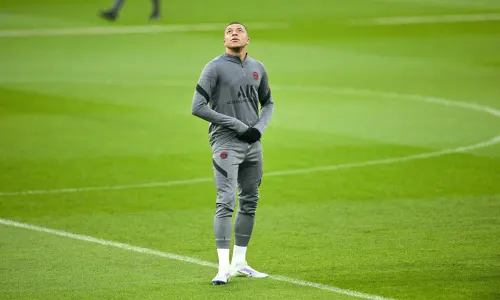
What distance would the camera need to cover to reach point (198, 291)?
33.8 ft

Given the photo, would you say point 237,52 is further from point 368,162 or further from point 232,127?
point 368,162

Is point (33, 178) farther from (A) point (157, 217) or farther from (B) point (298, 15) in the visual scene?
(B) point (298, 15)

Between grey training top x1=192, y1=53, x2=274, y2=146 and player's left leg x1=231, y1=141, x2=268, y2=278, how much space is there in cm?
27

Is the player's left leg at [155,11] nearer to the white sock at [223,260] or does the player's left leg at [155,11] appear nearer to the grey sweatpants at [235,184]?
the grey sweatpants at [235,184]

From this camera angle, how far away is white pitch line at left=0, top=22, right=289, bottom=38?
104 feet

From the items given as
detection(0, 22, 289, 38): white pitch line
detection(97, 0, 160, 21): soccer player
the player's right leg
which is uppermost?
detection(97, 0, 160, 21): soccer player

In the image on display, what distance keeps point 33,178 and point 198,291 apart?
6015 millimetres

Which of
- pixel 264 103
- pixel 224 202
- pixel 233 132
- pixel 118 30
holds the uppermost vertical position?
pixel 118 30

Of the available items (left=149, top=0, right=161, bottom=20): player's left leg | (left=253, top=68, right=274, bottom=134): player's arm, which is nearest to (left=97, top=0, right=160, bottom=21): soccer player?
(left=149, top=0, right=161, bottom=20): player's left leg

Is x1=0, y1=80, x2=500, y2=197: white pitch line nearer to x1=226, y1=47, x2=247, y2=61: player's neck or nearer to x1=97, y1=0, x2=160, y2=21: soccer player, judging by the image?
x1=226, y1=47, x2=247, y2=61: player's neck

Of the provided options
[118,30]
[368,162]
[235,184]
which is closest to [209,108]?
[235,184]

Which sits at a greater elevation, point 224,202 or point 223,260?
point 224,202

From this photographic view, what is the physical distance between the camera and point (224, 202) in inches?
414

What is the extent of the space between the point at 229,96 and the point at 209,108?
22 cm
